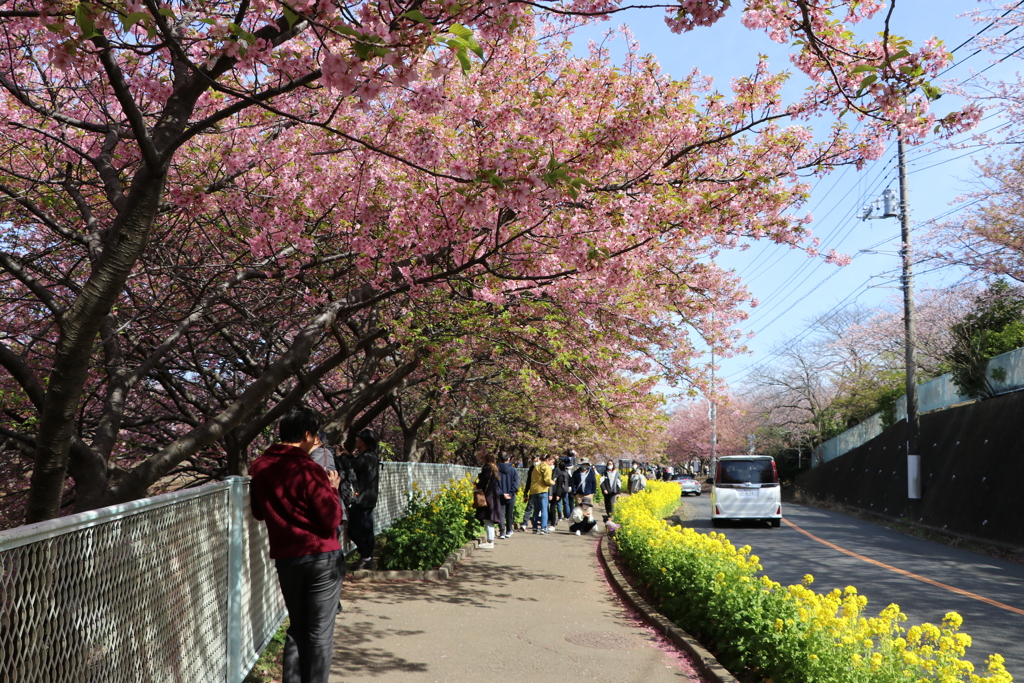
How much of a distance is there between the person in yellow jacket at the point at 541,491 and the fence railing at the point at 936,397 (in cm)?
1369

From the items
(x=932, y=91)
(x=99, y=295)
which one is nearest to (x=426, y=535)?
(x=99, y=295)

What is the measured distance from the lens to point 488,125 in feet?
25.9

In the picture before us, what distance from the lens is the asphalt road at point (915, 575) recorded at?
835cm

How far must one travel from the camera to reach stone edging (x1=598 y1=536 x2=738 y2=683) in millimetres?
5937

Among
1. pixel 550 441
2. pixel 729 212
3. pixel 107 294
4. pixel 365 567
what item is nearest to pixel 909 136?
pixel 729 212

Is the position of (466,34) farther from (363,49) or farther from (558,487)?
(558,487)

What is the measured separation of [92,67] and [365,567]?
7052mm

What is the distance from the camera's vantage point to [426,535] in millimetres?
10969

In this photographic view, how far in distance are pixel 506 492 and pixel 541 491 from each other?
1.57 meters

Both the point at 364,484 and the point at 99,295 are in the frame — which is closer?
the point at 99,295

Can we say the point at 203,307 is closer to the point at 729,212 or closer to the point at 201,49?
the point at 201,49

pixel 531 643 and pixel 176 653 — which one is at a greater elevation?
pixel 176 653

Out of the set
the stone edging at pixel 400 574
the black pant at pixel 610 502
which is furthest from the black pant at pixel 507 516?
the stone edging at pixel 400 574

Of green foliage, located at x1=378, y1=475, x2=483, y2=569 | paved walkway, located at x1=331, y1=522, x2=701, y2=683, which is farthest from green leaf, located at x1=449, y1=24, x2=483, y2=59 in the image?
green foliage, located at x1=378, y1=475, x2=483, y2=569
